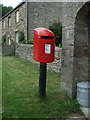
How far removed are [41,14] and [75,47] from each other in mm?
15608

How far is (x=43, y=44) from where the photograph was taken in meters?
4.23

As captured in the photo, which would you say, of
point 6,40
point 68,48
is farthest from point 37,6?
point 68,48

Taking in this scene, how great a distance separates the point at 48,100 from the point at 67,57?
117 centimetres

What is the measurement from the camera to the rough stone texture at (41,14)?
1892 centimetres

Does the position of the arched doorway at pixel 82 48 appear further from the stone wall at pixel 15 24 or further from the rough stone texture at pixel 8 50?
the stone wall at pixel 15 24

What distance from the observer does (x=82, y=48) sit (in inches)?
176

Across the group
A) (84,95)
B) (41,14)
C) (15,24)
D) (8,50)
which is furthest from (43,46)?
(15,24)

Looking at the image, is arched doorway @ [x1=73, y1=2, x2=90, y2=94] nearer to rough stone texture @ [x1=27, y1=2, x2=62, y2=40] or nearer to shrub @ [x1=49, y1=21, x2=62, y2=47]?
shrub @ [x1=49, y1=21, x2=62, y2=47]

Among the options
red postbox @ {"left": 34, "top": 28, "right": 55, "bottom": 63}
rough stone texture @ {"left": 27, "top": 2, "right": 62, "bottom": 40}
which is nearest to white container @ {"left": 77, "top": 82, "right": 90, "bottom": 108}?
red postbox @ {"left": 34, "top": 28, "right": 55, "bottom": 63}

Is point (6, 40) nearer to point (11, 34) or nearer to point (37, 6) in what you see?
point (11, 34)

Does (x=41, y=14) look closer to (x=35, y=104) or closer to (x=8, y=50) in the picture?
(x=8, y=50)

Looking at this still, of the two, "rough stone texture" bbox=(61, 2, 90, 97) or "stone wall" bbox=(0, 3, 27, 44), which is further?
"stone wall" bbox=(0, 3, 27, 44)

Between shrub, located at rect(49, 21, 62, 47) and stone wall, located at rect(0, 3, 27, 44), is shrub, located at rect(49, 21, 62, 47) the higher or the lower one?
the lower one

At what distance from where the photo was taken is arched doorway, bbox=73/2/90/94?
438cm
